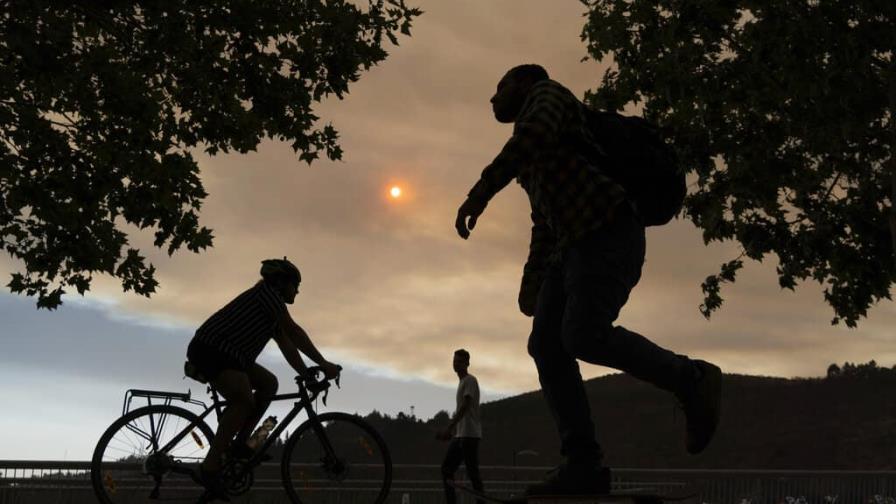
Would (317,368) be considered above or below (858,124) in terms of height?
below

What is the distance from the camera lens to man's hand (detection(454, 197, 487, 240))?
4.71 meters

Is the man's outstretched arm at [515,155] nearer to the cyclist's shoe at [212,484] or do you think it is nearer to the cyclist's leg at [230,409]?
the cyclist's leg at [230,409]

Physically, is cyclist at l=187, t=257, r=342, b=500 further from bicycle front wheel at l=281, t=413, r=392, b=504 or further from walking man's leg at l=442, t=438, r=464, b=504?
walking man's leg at l=442, t=438, r=464, b=504

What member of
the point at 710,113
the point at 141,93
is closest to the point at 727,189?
the point at 710,113

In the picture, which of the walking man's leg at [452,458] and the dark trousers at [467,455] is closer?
the dark trousers at [467,455]

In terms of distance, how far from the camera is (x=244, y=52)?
15.9 metres

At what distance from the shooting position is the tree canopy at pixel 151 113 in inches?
593

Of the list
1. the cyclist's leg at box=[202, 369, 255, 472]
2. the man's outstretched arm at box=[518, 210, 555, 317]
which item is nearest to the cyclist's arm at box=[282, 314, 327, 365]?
the cyclist's leg at box=[202, 369, 255, 472]

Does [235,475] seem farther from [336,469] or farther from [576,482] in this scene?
[576,482]

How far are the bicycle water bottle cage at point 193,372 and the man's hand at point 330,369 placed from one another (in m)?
1.02

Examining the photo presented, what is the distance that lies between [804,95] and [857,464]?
255 ft

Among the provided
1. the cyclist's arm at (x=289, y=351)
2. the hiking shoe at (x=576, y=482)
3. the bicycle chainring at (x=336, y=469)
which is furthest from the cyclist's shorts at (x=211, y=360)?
the hiking shoe at (x=576, y=482)

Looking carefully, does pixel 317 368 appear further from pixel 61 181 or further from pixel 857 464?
pixel 857 464

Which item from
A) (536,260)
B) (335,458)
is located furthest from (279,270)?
(536,260)
